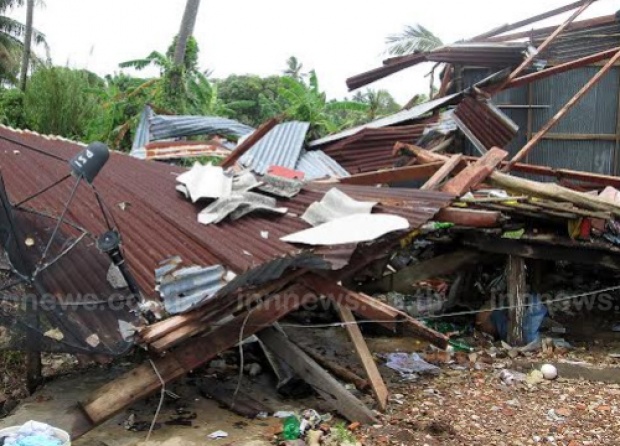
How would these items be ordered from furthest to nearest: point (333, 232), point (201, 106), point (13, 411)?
1. point (201, 106)
2. point (13, 411)
3. point (333, 232)

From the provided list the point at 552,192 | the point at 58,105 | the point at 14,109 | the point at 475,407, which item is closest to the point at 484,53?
the point at 552,192

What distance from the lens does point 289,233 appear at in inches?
204

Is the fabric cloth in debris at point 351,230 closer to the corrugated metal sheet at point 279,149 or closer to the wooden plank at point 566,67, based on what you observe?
the corrugated metal sheet at point 279,149

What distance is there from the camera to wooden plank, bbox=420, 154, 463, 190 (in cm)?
646

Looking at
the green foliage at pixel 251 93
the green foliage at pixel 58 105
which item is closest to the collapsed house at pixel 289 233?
the green foliage at pixel 58 105

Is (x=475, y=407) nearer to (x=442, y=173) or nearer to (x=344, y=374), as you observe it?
(x=344, y=374)

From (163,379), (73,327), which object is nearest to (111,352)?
(73,327)

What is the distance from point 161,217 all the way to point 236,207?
66 cm

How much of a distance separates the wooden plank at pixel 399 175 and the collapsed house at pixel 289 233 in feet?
0.06

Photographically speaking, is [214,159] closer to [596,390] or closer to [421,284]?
[421,284]

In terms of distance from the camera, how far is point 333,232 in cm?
493

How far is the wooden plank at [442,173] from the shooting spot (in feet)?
21.2

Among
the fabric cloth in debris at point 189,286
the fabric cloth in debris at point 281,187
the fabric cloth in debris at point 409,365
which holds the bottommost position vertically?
the fabric cloth in debris at point 409,365

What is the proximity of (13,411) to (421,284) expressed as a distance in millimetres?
6428
